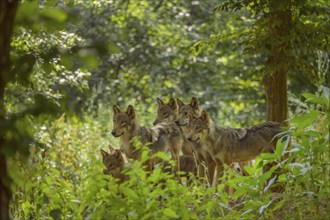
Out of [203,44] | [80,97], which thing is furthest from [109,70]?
[203,44]

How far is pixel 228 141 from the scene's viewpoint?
1084 cm

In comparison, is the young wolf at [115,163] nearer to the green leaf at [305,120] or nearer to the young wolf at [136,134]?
the young wolf at [136,134]

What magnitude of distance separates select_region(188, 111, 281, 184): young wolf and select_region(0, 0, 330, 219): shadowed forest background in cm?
39

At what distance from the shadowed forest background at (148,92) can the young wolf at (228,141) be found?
1.27 feet

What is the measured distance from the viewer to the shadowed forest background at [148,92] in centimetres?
526

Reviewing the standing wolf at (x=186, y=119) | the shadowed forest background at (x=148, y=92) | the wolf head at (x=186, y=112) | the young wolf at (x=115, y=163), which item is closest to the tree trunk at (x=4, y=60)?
the shadowed forest background at (x=148, y=92)

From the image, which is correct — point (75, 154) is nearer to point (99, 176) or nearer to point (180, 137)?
point (180, 137)

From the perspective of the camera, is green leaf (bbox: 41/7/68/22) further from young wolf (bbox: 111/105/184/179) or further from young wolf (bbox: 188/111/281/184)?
young wolf (bbox: 188/111/281/184)

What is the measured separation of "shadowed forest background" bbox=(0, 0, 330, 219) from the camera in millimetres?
5258

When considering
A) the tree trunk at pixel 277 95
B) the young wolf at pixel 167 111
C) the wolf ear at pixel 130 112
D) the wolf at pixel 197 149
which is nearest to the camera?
the wolf at pixel 197 149

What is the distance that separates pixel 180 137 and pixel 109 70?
13460 millimetres

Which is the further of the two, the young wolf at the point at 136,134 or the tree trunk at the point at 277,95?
the tree trunk at the point at 277,95

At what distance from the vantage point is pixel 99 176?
6262 millimetres

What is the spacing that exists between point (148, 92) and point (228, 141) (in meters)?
13.5
